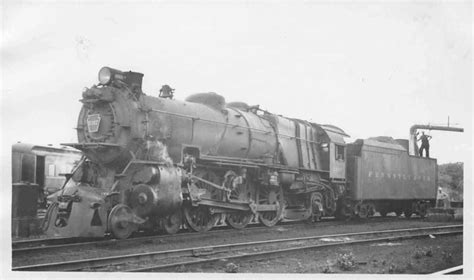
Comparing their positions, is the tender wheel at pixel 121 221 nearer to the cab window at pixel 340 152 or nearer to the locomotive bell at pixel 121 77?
the locomotive bell at pixel 121 77

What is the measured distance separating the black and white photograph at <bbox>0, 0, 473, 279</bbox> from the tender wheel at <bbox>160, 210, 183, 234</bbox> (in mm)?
25

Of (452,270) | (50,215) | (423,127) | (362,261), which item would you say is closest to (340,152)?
(423,127)

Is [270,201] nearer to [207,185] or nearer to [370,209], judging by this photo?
[207,185]

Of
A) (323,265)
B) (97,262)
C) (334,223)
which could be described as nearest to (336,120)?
(334,223)

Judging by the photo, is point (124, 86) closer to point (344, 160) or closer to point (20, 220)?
point (20, 220)

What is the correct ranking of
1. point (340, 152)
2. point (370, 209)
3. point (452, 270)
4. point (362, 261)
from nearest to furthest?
point (452, 270)
point (362, 261)
point (340, 152)
point (370, 209)

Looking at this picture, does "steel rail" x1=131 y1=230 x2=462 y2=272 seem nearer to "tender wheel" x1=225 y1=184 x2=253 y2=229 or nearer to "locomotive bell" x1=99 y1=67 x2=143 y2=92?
"tender wheel" x1=225 y1=184 x2=253 y2=229

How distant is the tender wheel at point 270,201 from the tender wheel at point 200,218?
137 centimetres

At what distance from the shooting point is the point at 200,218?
29.9 feet

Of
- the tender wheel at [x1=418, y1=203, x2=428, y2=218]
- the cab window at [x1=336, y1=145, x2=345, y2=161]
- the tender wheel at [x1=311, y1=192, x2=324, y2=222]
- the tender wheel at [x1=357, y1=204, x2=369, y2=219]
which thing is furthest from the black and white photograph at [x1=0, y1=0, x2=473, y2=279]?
the tender wheel at [x1=418, y1=203, x2=428, y2=218]

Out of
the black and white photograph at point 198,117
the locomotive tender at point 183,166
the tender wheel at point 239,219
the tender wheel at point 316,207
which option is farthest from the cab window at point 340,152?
the tender wheel at point 239,219

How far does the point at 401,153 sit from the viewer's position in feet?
43.4

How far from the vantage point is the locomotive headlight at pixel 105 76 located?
7.75m

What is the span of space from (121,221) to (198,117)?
7.80ft
